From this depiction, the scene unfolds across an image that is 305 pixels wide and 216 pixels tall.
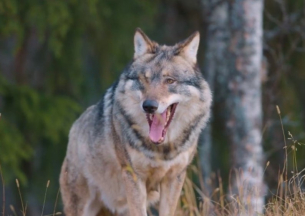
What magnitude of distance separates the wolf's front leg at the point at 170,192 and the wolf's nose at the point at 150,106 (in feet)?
2.25

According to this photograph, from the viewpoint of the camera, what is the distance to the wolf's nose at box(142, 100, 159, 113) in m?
5.39

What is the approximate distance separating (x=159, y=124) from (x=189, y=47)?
2.45 ft

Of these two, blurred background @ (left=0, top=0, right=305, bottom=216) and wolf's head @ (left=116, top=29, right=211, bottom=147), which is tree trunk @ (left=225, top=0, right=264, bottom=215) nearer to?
blurred background @ (left=0, top=0, right=305, bottom=216)

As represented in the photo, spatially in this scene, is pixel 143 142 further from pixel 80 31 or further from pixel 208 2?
pixel 80 31

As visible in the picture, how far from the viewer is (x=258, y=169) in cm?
945

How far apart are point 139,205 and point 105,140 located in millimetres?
727

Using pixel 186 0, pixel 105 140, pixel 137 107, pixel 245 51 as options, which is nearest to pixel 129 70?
pixel 137 107

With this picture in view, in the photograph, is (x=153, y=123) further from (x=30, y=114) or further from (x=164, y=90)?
(x=30, y=114)

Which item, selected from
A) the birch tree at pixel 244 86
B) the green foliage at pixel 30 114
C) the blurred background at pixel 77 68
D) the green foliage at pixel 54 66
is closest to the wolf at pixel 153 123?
the birch tree at pixel 244 86

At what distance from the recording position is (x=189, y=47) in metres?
5.98

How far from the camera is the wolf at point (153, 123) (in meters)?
5.63

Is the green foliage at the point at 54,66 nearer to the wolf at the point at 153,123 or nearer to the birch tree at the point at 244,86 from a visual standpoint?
the birch tree at the point at 244,86

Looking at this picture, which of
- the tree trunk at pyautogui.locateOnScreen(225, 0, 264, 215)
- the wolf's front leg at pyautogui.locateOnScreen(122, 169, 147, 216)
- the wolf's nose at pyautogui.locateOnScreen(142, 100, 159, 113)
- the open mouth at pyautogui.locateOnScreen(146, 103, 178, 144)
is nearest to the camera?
the wolf's nose at pyautogui.locateOnScreen(142, 100, 159, 113)

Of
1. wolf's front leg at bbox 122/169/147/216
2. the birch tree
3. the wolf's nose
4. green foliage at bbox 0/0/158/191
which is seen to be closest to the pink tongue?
the wolf's nose
